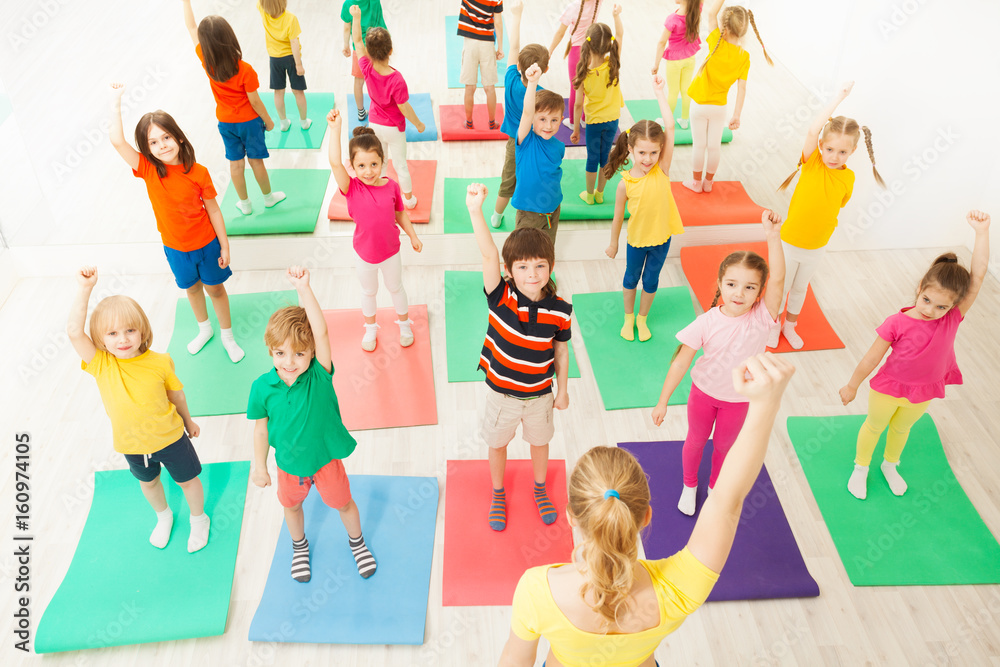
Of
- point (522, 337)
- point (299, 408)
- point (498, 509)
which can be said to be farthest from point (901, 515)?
point (299, 408)

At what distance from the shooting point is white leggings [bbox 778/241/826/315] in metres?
3.64

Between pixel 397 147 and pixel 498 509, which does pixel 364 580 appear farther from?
pixel 397 147

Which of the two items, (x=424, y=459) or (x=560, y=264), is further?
(x=560, y=264)

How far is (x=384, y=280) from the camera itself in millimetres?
3648

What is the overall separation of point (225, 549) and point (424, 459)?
36.4 inches

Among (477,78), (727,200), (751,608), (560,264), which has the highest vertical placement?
(477,78)

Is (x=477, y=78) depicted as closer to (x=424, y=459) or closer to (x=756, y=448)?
(x=424, y=459)

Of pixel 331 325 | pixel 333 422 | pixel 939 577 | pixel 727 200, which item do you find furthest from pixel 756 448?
pixel 727 200

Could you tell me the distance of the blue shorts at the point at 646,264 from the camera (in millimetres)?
3646

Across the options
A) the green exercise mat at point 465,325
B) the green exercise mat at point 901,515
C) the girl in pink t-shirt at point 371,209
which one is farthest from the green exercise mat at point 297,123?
the green exercise mat at point 901,515

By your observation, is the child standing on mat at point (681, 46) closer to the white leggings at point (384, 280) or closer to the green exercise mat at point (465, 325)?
the green exercise mat at point (465, 325)

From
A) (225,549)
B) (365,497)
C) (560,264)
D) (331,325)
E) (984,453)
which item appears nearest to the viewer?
(225,549)

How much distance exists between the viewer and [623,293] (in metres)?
3.99

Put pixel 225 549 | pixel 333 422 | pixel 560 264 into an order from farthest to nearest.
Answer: pixel 560 264, pixel 225 549, pixel 333 422
